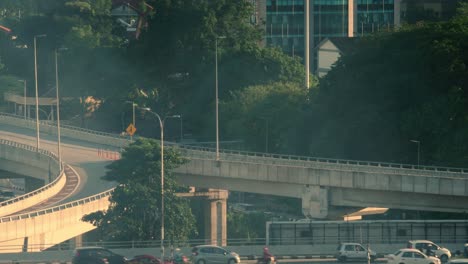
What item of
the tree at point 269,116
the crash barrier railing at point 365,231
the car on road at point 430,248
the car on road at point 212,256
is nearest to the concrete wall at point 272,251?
the crash barrier railing at point 365,231

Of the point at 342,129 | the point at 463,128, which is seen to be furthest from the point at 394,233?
the point at 342,129

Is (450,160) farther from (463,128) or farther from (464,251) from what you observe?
(464,251)

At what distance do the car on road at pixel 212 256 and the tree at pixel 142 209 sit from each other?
18.8 m

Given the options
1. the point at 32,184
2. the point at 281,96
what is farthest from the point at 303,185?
the point at 32,184

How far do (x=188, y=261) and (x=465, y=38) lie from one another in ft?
206

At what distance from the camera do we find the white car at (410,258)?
90000 mm

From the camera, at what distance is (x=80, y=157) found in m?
154

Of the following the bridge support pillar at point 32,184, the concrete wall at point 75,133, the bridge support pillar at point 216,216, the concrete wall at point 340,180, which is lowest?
the bridge support pillar at point 216,216

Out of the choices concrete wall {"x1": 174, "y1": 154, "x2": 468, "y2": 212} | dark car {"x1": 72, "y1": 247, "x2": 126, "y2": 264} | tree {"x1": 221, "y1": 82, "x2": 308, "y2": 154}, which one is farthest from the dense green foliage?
dark car {"x1": 72, "y1": 247, "x2": 126, "y2": 264}

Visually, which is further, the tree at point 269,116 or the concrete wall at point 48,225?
the tree at point 269,116

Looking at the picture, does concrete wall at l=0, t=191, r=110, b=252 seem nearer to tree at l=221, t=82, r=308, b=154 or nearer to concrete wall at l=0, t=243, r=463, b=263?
concrete wall at l=0, t=243, r=463, b=263

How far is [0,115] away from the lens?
632 ft

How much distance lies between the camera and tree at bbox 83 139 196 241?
113m

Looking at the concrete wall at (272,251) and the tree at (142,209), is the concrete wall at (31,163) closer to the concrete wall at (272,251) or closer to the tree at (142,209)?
the tree at (142,209)
